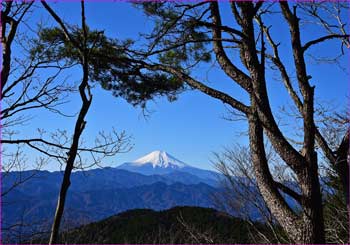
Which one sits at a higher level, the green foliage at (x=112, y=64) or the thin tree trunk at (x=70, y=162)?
the green foliage at (x=112, y=64)

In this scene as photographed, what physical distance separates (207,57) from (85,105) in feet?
4.79

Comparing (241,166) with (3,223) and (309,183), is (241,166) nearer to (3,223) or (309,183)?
(309,183)

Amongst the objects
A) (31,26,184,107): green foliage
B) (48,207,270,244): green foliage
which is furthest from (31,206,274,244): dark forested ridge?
(31,26,184,107): green foliage

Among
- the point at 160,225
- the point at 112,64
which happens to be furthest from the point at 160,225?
the point at 112,64

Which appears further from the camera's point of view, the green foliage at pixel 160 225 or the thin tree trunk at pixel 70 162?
the green foliage at pixel 160 225

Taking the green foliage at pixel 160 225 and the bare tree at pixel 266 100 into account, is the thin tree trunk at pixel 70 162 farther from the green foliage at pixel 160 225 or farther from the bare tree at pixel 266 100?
the green foliage at pixel 160 225

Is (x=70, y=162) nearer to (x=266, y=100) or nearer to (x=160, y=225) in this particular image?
(x=266, y=100)

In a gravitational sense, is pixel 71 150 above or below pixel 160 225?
above

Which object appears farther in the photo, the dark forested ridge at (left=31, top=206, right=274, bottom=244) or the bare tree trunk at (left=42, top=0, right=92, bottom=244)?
the dark forested ridge at (left=31, top=206, right=274, bottom=244)

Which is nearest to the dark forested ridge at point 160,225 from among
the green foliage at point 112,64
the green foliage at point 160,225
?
the green foliage at point 160,225

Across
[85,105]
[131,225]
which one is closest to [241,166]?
[85,105]

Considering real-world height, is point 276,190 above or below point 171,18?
below

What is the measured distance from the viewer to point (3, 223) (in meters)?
3.98

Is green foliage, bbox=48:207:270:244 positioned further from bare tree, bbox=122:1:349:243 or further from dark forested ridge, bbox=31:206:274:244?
bare tree, bbox=122:1:349:243
